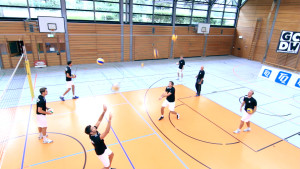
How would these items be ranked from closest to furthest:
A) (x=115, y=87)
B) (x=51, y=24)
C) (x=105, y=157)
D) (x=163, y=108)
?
(x=105, y=157), (x=163, y=108), (x=115, y=87), (x=51, y=24)

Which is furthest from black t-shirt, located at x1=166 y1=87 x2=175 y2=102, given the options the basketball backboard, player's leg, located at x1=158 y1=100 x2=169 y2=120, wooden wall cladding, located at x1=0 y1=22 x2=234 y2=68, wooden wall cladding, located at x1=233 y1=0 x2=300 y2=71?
wooden wall cladding, located at x1=233 y1=0 x2=300 y2=71

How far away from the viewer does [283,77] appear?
12867mm

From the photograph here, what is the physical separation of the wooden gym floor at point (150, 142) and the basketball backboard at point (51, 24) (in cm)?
801

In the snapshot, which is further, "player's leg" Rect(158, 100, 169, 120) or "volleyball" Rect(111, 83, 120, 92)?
"volleyball" Rect(111, 83, 120, 92)

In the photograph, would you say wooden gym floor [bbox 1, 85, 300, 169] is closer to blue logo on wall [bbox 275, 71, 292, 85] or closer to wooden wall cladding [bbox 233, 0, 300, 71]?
blue logo on wall [bbox 275, 71, 292, 85]

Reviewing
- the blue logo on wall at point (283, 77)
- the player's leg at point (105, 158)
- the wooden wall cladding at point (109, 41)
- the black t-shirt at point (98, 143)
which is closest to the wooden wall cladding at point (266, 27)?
the wooden wall cladding at point (109, 41)

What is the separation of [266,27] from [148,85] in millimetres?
16618

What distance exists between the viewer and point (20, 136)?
655 cm

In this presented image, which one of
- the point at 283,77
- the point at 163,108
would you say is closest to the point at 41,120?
the point at 163,108

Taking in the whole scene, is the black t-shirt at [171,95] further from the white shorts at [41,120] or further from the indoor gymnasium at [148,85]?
the white shorts at [41,120]

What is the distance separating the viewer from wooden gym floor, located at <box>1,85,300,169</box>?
5.62 metres

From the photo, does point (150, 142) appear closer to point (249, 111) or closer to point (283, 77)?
point (249, 111)

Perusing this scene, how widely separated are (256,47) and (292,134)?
17.1 m

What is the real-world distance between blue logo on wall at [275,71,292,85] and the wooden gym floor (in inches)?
268
